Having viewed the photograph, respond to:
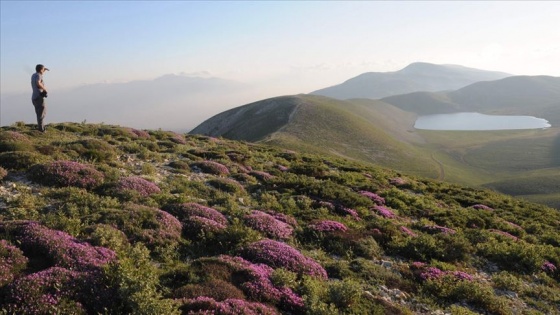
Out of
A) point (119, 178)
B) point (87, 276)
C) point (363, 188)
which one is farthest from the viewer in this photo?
point (363, 188)

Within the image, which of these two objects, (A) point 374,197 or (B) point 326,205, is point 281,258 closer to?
(B) point 326,205

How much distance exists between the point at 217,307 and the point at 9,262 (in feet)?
18.0

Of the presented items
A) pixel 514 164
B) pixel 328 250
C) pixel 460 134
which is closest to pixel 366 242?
pixel 328 250

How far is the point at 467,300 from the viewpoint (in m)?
12.9

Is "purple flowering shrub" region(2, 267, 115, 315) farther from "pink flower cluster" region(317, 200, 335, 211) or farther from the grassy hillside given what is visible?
"pink flower cluster" region(317, 200, 335, 211)

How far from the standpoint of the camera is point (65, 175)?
666 inches

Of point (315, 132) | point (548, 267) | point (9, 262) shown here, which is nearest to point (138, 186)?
point (9, 262)

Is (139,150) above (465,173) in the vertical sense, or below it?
above

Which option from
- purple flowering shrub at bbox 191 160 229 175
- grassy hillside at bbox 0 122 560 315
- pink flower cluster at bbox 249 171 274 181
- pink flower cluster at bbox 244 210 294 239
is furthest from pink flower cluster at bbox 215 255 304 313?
pink flower cluster at bbox 249 171 274 181

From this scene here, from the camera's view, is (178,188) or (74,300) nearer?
(74,300)

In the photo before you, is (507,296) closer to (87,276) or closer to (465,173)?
(87,276)

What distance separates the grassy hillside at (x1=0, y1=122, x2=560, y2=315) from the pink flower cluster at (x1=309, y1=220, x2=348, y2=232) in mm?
86

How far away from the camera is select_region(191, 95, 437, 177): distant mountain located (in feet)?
345

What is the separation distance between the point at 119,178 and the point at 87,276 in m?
10.8
